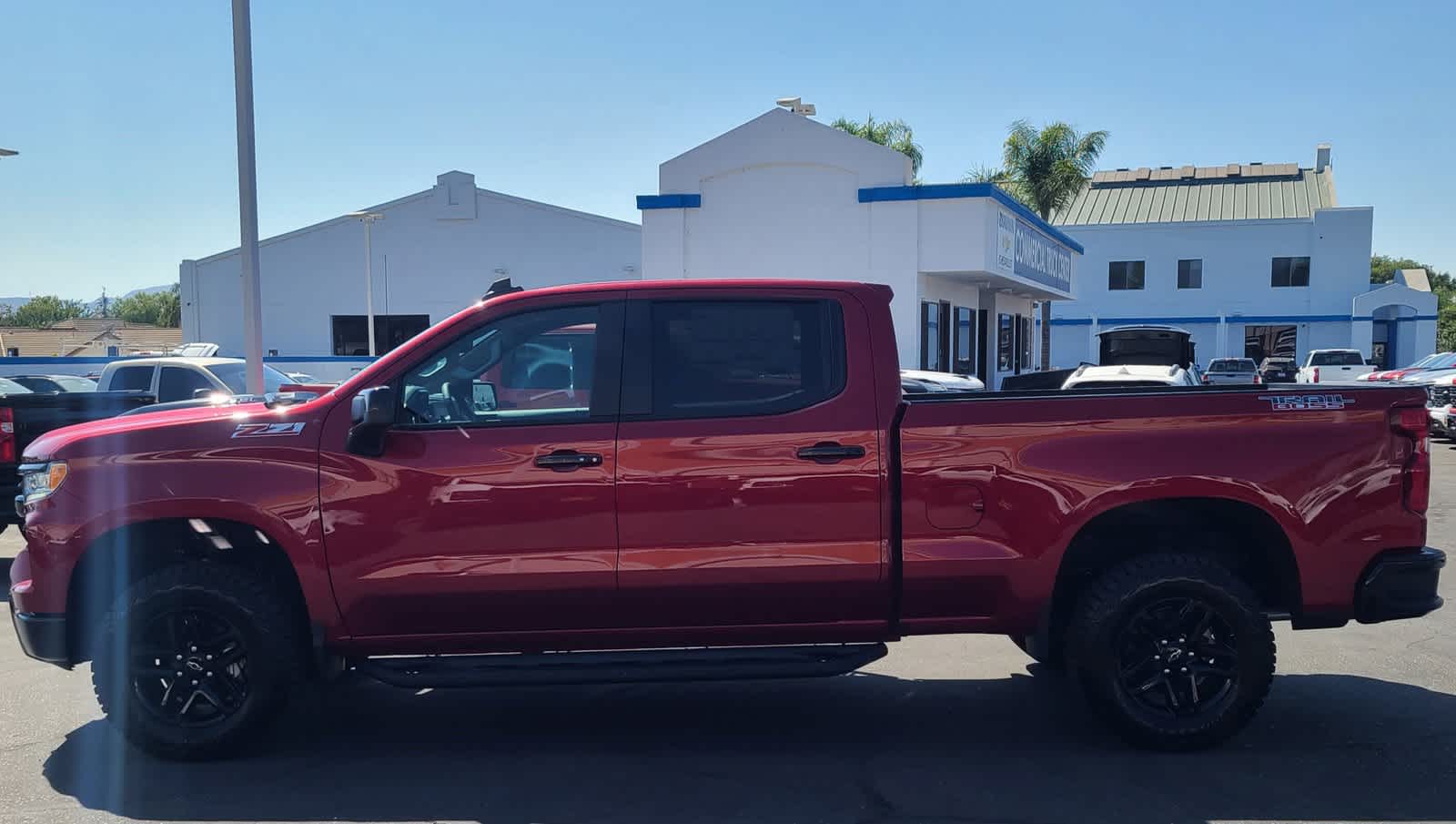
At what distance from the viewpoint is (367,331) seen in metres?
41.9

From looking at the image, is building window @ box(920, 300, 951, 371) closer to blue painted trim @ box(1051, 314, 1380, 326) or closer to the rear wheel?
the rear wheel

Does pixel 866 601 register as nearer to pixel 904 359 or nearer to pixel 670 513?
pixel 670 513

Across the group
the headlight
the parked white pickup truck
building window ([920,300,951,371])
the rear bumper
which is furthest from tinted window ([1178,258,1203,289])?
the rear bumper

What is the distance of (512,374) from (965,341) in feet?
75.3

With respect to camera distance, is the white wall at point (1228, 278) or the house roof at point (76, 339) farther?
the house roof at point (76, 339)

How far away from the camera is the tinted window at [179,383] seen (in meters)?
16.5

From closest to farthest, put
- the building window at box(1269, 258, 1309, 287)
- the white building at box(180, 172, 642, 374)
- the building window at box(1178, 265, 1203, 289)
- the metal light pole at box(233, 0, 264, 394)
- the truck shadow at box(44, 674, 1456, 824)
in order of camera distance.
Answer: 1. the truck shadow at box(44, 674, 1456, 824)
2. the metal light pole at box(233, 0, 264, 394)
3. the white building at box(180, 172, 642, 374)
4. the building window at box(1269, 258, 1309, 287)
5. the building window at box(1178, 265, 1203, 289)

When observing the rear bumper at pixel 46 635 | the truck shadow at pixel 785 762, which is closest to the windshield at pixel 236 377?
the truck shadow at pixel 785 762

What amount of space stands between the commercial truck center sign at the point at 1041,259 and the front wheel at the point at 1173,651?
61.3 ft

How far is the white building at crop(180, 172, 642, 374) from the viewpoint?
39.7 metres

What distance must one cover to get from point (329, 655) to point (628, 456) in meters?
1.61

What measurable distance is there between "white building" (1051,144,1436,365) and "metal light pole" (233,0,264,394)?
146ft

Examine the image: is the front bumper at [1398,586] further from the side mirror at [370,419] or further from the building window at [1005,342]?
the building window at [1005,342]

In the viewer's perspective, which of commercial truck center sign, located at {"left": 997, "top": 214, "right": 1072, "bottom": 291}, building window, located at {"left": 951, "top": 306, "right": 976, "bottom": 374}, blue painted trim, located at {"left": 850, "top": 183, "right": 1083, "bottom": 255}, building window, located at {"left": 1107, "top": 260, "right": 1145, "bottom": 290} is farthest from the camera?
building window, located at {"left": 1107, "top": 260, "right": 1145, "bottom": 290}
